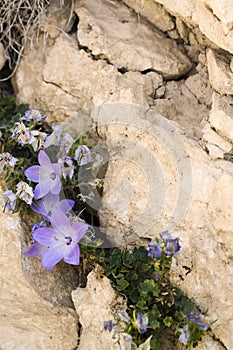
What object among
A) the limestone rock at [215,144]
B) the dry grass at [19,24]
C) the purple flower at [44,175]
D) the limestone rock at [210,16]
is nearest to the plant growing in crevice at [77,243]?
the purple flower at [44,175]

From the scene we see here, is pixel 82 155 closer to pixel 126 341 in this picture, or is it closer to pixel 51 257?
pixel 51 257

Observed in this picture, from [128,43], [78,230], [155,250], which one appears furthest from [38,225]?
[128,43]

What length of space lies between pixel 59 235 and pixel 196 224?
58 centimetres

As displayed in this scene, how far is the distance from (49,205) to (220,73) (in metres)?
0.95

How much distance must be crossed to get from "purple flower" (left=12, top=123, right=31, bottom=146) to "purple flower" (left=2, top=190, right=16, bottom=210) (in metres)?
0.25

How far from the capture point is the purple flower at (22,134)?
2.68 m

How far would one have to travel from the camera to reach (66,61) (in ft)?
9.92

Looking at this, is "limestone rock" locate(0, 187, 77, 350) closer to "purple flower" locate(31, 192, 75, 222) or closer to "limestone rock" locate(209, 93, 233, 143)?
"purple flower" locate(31, 192, 75, 222)

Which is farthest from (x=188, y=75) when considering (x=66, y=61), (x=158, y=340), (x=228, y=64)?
(x=158, y=340)

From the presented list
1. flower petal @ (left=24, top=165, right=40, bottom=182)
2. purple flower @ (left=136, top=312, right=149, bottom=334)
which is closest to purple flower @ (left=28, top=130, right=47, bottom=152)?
flower petal @ (left=24, top=165, right=40, bottom=182)

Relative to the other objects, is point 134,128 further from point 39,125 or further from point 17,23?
point 17,23

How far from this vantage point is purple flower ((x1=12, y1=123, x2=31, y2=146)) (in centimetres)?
268

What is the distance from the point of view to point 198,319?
2238 millimetres

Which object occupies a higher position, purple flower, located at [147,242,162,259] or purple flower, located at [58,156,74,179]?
purple flower, located at [147,242,162,259]
